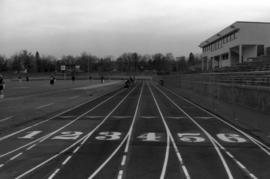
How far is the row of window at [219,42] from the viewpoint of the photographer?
2975 inches

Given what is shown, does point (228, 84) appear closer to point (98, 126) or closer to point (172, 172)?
point (98, 126)

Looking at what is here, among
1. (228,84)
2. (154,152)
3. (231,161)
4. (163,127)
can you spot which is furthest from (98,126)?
(228,84)

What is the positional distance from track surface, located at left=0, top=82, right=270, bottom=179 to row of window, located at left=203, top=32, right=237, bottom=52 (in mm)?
61251

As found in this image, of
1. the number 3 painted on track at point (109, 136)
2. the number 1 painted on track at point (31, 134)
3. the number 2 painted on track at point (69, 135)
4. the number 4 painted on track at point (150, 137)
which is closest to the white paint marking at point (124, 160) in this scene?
the number 4 painted on track at point (150, 137)

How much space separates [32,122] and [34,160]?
362 inches

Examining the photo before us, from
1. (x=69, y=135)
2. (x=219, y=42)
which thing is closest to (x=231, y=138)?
(x=69, y=135)

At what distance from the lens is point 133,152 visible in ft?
35.2

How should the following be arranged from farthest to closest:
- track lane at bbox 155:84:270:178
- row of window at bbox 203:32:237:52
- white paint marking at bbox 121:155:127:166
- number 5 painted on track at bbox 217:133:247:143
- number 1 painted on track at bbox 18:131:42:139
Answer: row of window at bbox 203:32:237:52, number 1 painted on track at bbox 18:131:42:139, number 5 painted on track at bbox 217:133:247:143, white paint marking at bbox 121:155:127:166, track lane at bbox 155:84:270:178

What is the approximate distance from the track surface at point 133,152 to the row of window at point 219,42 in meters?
61.3

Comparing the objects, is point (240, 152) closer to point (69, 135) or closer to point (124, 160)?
point (124, 160)

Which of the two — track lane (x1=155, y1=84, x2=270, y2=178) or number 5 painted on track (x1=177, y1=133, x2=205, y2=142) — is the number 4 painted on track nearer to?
number 5 painted on track (x1=177, y1=133, x2=205, y2=142)

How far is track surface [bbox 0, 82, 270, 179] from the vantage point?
27.7 feet

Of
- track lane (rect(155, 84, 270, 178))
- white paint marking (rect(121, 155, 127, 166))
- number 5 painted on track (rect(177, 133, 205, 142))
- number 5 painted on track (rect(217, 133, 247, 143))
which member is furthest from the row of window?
white paint marking (rect(121, 155, 127, 166))

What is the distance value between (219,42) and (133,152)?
268ft
